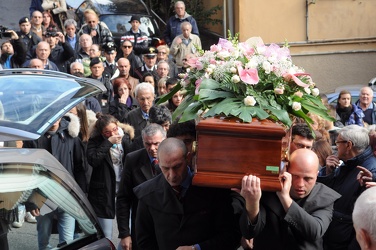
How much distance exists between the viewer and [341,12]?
18.5 meters

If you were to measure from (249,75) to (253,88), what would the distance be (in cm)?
12

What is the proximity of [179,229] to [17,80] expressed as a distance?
1.64 metres

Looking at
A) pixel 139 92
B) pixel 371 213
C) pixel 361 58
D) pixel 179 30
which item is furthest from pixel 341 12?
pixel 371 213

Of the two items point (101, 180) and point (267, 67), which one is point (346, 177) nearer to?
point (267, 67)

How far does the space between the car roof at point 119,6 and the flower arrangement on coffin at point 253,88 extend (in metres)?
13.2

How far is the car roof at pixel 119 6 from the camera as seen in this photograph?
17688mm

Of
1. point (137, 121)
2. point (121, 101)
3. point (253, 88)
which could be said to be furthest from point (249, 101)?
point (121, 101)

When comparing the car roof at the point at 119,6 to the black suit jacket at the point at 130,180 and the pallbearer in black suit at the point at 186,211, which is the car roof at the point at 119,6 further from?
the pallbearer in black suit at the point at 186,211

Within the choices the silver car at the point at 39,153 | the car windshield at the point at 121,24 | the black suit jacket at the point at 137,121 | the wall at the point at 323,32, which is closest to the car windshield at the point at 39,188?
the silver car at the point at 39,153

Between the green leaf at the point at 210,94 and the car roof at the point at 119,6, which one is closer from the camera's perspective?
the green leaf at the point at 210,94

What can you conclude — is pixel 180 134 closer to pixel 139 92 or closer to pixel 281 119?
pixel 281 119

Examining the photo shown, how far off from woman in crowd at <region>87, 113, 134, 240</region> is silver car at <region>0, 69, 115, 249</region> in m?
1.68

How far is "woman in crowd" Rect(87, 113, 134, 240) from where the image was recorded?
7.09m

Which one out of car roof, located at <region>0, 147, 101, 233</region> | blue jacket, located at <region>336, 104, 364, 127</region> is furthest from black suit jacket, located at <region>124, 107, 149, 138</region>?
blue jacket, located at <region>336, 104, 364, 127</region>
